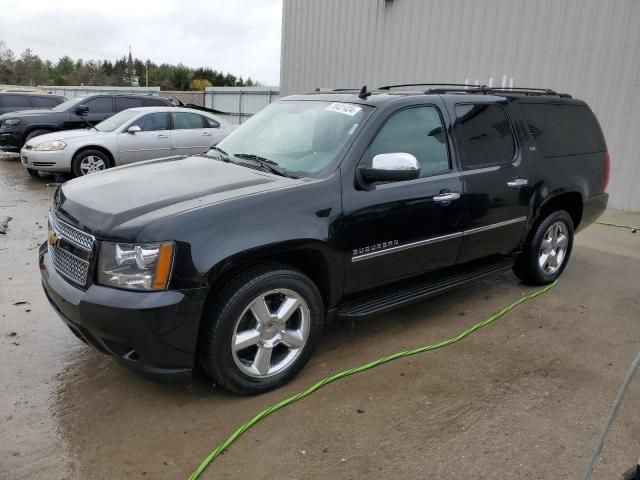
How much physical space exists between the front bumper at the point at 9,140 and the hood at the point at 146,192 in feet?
34.9

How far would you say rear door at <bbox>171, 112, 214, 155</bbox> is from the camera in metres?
10.7

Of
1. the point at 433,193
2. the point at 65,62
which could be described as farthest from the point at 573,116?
the point at 65,62

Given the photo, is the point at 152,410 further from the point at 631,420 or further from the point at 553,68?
the point at 553,68

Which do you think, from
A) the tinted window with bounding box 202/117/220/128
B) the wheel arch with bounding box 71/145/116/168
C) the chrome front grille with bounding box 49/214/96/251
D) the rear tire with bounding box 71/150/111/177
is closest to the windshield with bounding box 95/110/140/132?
the wheel arch with bounding box 71/145/116/168

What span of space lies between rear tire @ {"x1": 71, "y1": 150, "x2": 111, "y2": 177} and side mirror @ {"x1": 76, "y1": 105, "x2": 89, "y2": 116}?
314 cm

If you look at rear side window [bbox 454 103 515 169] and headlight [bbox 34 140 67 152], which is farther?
headlight [bbox 34 140 67 152]

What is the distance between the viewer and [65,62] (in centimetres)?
9812

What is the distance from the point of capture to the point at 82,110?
1259 centimetres

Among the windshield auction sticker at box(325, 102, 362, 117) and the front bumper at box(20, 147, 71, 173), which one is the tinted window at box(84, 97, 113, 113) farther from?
the windshield auction sticker at box(325, 102, 362, 117)

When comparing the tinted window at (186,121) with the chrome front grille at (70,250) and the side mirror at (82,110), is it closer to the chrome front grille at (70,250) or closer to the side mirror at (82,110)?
the side mirror at (82,110)

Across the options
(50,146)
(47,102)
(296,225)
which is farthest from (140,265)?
(47,102)

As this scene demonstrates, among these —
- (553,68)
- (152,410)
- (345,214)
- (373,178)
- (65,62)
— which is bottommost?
(152,410)

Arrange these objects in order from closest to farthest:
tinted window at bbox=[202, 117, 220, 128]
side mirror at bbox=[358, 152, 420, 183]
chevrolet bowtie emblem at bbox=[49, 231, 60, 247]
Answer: chevrolet bowtie emblem at bbox=[49, 231, 60, 247], side mirror at bbox=[358, 152, 420, 183], tinted window at bbox=[202, 117, 220, 128]

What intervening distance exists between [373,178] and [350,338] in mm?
1316
